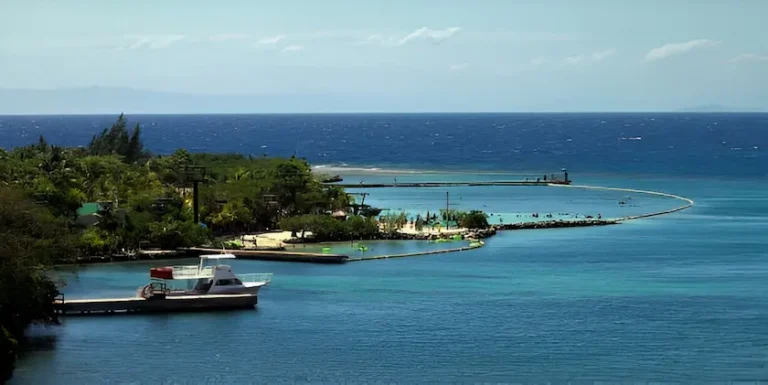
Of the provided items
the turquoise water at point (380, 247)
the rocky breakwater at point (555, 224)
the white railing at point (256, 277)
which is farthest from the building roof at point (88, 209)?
the rocky breakwater at point (555, 224)

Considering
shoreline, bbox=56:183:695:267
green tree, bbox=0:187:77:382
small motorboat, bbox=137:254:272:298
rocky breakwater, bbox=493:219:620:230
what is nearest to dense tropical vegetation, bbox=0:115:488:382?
green tree, bbox=0:187:77:382

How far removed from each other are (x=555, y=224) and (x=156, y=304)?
4221 centimetres

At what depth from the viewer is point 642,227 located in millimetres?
87250

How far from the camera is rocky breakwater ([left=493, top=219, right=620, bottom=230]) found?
86.2 m

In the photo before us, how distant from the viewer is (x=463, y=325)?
48.7 m

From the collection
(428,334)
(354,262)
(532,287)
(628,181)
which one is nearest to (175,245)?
(354,262)

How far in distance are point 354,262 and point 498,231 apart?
18.9 meters

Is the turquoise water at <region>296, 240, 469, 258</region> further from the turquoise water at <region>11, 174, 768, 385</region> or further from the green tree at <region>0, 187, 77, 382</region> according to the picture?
the green tree at <region>0, 187, 77, 382</region>

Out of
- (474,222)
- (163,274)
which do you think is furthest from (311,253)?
(474,222)

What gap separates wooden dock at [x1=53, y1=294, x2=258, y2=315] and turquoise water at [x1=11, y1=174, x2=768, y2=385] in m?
0.85

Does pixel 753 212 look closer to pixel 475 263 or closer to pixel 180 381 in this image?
pixel 475 263

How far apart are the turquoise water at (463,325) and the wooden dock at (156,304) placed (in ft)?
2.78

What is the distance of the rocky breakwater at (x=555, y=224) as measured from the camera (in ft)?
283

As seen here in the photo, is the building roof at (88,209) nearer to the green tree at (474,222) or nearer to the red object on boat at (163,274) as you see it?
the red object on boat at (163,274)
